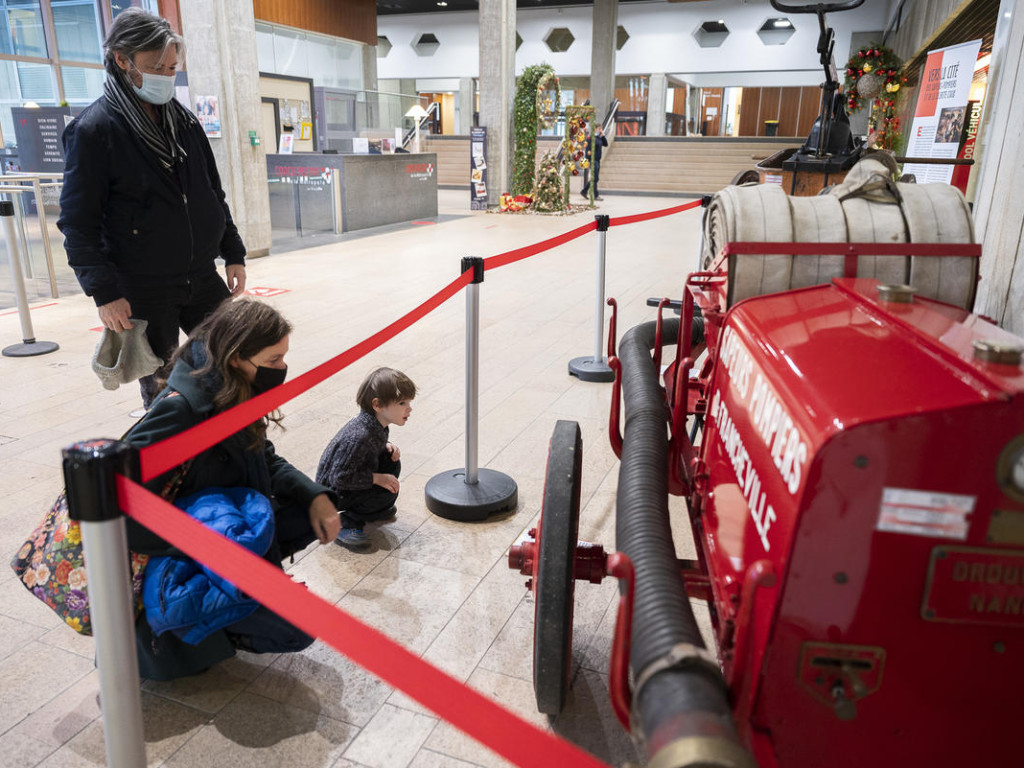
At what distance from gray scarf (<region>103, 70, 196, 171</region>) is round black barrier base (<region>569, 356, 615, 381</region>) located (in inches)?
105

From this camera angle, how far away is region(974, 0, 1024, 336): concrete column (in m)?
3.58

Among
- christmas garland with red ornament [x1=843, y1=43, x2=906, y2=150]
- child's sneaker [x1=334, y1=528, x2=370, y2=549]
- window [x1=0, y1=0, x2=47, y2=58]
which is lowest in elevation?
child's sneaker [x1=334, y1=528, x2=370, y2=549]

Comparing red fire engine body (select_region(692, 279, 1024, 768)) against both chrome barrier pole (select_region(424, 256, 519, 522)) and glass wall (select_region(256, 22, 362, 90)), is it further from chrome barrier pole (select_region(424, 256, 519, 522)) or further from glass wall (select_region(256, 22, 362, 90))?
glass wall (select_region(256, 22, 362, 90))

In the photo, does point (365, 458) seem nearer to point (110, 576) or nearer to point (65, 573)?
point (65, 573)

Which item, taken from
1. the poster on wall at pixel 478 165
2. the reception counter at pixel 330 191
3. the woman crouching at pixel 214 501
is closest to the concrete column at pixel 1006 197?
the woman crouching at pixel 214 501

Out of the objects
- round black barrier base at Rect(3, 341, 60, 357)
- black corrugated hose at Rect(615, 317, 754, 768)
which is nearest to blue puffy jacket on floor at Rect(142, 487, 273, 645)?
black corrugated hose at Rect(615, 317, 754, 768)

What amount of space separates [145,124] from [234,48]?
6.55m

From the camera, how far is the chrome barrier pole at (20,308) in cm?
530

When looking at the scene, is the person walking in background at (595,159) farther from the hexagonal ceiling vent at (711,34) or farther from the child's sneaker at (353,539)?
the child's sneaker at (353,539)

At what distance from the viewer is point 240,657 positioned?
90.5 inches

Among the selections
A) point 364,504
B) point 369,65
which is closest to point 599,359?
point 364,504

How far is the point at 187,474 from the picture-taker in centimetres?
207

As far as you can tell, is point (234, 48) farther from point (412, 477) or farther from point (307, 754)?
point (307, 754)

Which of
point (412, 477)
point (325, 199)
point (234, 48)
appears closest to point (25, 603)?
point (412, 477)
